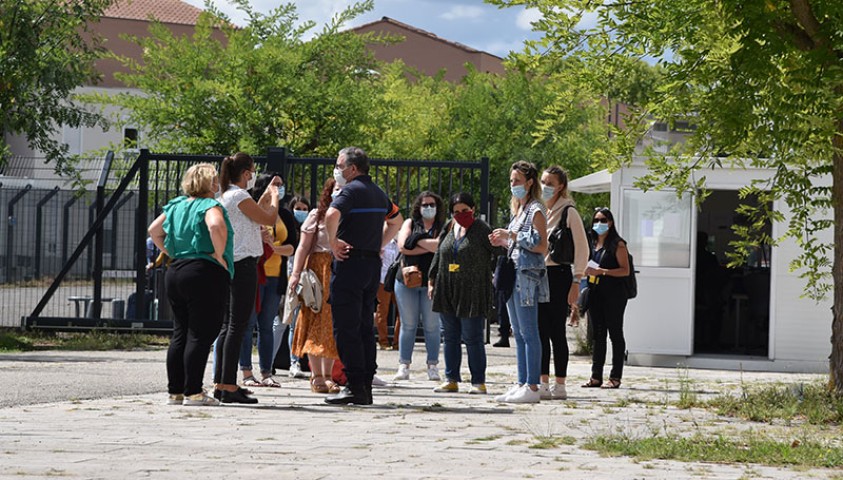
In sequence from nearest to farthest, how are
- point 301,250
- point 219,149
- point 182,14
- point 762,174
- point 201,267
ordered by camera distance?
point 201,267 < point 301,250 < point 762,174 < point 219,149 < point 182,14

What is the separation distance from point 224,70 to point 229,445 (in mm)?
15417

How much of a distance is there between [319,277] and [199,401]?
1.65m

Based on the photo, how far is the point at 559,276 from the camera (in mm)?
12102

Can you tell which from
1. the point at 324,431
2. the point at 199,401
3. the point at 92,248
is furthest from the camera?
the point at 92,248

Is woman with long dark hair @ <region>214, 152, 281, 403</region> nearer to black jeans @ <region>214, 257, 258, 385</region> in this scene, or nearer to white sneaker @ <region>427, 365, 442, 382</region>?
black jeans @ <region>214, 257, 258, 385</region>

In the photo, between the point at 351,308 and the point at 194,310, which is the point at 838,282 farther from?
the point at 194,310

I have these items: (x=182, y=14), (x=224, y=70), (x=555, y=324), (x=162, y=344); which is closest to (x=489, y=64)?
(x=182, y=14)

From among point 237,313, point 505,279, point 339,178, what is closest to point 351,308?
point 237,313

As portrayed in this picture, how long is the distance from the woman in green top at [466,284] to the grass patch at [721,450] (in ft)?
11.9

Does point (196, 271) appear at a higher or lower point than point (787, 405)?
higher

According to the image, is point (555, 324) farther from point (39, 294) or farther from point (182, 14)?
point (182, 14)

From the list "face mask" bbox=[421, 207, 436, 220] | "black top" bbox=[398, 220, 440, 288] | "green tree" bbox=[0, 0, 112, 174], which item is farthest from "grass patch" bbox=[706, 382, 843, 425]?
"green tree" bbox=[0, 0, 112, 174]

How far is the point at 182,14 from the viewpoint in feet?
223

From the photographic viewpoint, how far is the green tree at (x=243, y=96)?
2291 cm
